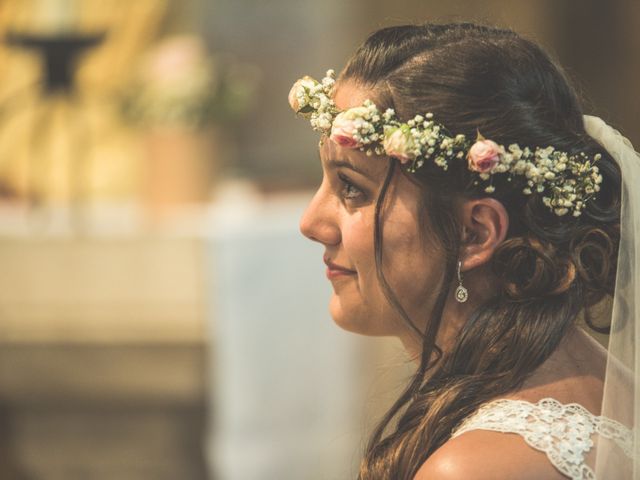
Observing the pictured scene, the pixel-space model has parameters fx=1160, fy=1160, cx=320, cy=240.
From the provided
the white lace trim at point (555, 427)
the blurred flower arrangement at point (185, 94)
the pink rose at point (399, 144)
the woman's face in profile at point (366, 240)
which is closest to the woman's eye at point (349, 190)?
the woman's face in profile at point (366, 240)

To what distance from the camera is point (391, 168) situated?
1.84 meters

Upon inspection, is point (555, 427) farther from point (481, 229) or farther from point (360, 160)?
point (360, 160)

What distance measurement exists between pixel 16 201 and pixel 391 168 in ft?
15.2

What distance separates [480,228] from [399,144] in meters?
0.19

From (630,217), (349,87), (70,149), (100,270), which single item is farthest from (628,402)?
(70,149)

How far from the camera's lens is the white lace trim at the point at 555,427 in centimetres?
163

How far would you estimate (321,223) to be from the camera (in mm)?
1904

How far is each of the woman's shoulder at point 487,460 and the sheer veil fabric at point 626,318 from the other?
0.18 meters

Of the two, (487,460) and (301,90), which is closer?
(487,460)

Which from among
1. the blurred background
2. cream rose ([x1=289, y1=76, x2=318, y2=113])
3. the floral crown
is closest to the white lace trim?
the floral crown

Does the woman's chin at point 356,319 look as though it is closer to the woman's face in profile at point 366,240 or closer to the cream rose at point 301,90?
the woman's face in profile at point 366,240

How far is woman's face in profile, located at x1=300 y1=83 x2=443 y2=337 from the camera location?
1825mm

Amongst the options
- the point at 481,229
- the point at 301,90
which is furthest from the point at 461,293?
the point at 301,90

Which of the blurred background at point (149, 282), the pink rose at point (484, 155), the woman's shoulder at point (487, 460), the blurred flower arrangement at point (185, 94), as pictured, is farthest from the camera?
the blurred flower arrangement at point (185, 94)
